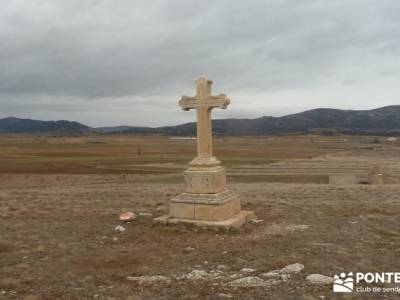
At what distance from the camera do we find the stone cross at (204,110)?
12.2m

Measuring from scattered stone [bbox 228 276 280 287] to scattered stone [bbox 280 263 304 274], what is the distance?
51cm

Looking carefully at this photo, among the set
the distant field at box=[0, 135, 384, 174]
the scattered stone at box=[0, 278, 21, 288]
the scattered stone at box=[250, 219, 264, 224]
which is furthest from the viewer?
the distant field at box=[0, 135, 384, 174]

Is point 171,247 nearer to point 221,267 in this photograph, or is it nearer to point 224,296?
point 221,267

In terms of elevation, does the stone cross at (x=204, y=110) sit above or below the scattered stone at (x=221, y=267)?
above

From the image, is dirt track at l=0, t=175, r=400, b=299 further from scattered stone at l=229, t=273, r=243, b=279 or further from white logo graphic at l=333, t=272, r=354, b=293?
scattered stone at l=229, t=273, r=243, b=279

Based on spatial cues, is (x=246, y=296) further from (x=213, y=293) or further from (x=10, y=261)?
(x=10, y=261)

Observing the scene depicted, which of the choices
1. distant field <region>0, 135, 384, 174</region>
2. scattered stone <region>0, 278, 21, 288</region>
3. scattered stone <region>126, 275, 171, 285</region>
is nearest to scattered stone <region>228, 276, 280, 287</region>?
scattered stone <region>126, 275, 171, 285</region>

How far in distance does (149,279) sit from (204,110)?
610 cm

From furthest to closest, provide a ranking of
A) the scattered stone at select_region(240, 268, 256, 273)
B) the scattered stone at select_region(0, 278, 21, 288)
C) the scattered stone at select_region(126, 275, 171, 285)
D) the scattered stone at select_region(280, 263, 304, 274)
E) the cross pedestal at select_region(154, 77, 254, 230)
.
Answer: the cross pedestal at select_region(154, 77, 254, 230)
the scattered stone at select_region(240, 268, 256, 273)
the scattered stone at select_region(280, 263, 304, 274)
the scattered stone at select_region(126, 275, 171, 285)
the scattered stone at select_region(0, 278, 21, 288)

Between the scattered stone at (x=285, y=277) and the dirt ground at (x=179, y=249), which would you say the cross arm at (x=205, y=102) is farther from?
the scattered stone at (x=285, y=277)

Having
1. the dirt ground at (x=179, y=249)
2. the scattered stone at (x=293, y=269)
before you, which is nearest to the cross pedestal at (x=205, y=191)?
the dirt ground at (x=179, y=249)

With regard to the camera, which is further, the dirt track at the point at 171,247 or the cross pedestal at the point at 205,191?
the cross pedestal at the point at 205,191

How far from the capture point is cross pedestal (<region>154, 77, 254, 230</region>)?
11.6 meters

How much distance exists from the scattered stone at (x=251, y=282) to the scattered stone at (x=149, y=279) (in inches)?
40.5
